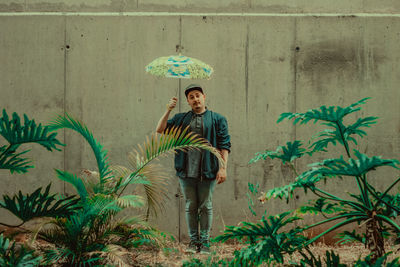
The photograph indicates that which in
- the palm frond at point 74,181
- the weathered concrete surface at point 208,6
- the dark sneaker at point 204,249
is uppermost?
the weathered concrete surface at point 208,6

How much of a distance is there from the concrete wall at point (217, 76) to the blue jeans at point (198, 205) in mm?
834

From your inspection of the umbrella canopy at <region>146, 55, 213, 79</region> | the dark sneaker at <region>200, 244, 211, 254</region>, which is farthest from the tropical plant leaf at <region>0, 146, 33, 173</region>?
the dark sneaker at <region>200, 244, 211, 254</region>

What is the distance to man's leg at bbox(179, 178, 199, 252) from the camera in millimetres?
4164

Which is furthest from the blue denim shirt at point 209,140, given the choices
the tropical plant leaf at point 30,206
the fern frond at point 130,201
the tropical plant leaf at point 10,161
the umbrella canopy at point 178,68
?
the tropical plant leaf at point 10,161

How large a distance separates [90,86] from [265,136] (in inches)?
76.1

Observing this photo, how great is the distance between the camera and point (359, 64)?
5.02 metres

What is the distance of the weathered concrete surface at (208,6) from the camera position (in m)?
5.06

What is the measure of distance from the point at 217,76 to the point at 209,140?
108 cm

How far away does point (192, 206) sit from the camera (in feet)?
13.7

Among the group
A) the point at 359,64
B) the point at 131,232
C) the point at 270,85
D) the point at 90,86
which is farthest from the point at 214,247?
the point at 359,64

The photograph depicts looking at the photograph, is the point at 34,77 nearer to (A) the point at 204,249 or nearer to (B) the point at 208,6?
(B) the point at 208,6

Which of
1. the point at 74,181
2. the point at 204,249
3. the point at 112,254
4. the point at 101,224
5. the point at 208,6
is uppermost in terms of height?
the point at 208,6

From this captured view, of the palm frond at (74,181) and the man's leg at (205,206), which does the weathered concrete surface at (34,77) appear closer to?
the palm frond at (74,181)

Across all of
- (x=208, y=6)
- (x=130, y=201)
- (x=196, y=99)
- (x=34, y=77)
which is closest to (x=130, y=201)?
(x=130, y=201)
